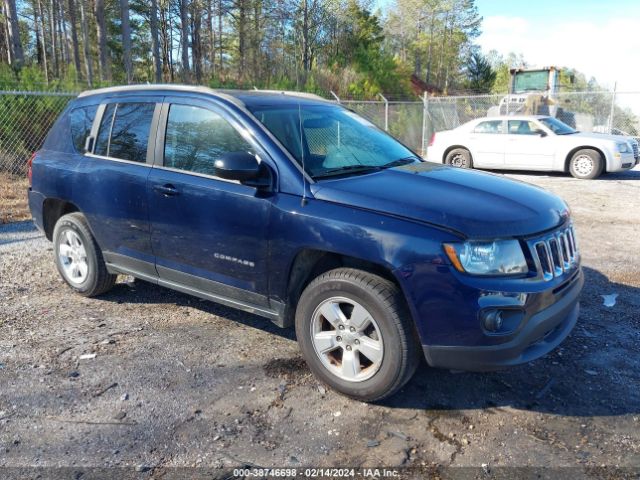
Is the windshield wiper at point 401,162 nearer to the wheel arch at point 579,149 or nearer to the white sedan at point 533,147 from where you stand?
the white sedan at point 533,147

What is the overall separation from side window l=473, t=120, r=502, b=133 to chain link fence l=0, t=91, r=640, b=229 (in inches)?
107

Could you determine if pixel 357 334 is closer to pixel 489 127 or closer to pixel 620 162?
pixel 620 162

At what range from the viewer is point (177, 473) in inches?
105

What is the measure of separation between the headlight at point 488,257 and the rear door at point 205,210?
4.01 feet

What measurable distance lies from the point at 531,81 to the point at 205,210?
2565cm

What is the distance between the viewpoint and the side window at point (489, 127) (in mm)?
13859

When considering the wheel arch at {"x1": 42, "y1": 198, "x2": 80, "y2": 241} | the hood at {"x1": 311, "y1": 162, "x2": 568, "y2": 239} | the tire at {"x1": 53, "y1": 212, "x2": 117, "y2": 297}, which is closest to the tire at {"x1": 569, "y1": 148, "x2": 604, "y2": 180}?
the hood at {"x1": 311, "y1": 162, "x2": 568, "y2": 239}

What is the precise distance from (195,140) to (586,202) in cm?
823

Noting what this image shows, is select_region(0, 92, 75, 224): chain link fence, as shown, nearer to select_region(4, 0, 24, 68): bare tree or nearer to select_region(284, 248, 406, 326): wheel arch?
select_region(4, 0, 24, 68): bare tree

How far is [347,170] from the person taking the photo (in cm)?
373

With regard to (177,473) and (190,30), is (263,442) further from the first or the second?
(190,30)

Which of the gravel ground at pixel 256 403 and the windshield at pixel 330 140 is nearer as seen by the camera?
the gravel ground at pixel 256 403

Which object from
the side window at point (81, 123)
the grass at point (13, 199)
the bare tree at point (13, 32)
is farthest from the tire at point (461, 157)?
the bare tree at point (13, 32)

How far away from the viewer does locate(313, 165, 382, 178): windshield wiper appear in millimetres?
3575
